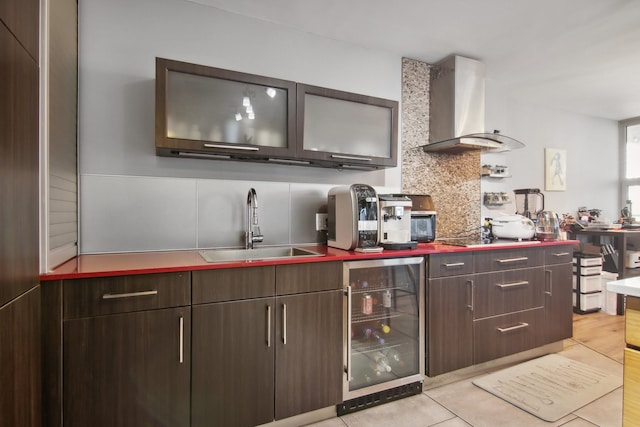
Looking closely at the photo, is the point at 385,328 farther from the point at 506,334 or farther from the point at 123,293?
the point at 123,293

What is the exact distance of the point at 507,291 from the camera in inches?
96.3

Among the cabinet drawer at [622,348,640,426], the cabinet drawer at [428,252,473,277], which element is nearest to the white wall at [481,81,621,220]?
the cabinet drawer at [428,252,473,277]

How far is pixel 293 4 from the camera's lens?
2.16 meters

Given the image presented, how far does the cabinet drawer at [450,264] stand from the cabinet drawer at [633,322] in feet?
3.69

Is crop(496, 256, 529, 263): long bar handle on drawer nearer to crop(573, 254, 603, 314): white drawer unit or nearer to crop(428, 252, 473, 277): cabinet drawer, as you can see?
crop(428, 252, 473, 277): cabinet drawer

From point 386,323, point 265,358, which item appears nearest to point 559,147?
point 386,323

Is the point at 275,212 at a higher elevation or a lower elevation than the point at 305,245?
higher

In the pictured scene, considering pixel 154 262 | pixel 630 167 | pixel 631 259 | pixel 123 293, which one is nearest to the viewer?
pixel 123 293

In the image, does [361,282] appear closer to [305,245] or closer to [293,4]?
[305,245]

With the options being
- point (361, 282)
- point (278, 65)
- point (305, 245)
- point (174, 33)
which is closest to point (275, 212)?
point (305, 245)

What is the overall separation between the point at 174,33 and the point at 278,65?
697 mm

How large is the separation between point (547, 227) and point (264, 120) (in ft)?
8.42

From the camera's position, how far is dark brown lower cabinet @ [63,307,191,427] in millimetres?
1334

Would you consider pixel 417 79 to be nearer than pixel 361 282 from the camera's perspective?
No
